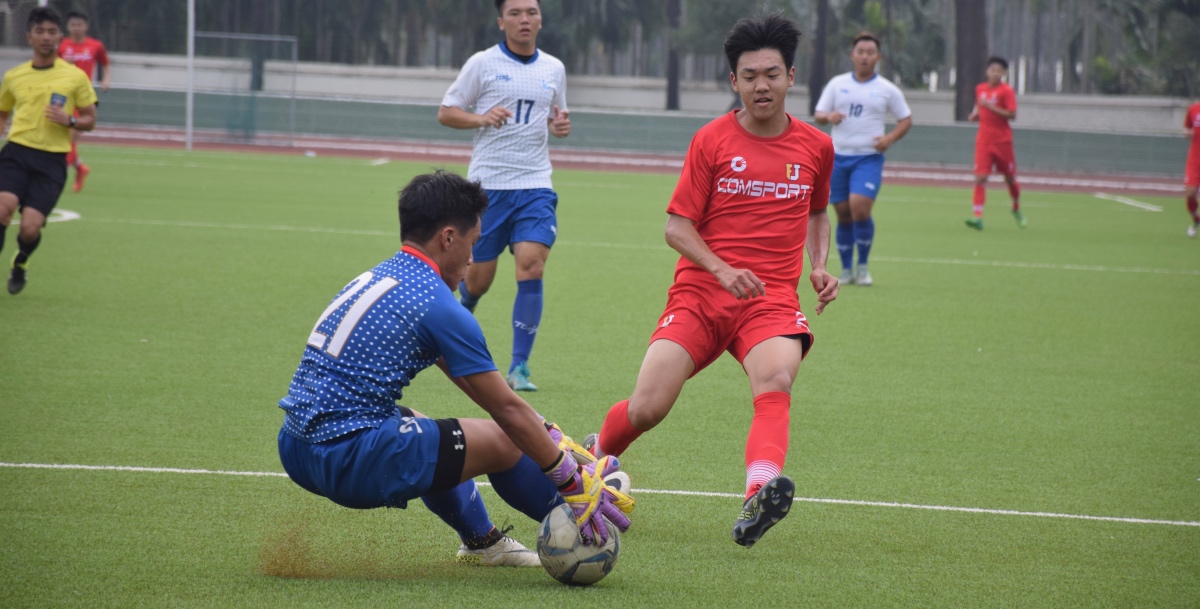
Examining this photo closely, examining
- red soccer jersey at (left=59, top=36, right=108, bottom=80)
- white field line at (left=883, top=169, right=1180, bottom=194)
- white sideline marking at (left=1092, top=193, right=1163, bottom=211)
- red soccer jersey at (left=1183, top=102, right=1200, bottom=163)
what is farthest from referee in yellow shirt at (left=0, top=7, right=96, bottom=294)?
white field line at (left=883, top=169, right=1180, bottom=194)

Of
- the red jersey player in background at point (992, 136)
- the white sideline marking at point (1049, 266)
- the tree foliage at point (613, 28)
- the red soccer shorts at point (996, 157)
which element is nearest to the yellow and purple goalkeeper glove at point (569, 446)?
the white sideline marking at point (1049, 266)

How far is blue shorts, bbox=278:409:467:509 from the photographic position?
153 inches

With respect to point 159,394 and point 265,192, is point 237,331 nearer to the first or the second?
point 159,394

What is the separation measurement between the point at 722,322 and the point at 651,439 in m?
1.74

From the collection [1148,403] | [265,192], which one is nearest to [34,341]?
[1148,403]

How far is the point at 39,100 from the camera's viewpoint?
31.7ft

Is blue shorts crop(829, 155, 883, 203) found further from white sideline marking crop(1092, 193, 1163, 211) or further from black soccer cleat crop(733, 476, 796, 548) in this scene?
white sideline marking crop(1092, 193, 1163, 211)

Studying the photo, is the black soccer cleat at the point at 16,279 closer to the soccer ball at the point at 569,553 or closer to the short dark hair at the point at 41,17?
the short dark hair at the point at 41,17

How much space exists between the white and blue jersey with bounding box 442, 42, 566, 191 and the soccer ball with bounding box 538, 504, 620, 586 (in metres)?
3.74

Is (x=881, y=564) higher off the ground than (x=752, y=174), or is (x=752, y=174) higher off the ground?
(x=752, y=174)

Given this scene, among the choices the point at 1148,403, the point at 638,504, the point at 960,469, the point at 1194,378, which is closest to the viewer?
the point at 638,504

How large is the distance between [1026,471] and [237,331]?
5.54m

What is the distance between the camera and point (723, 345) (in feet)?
16.1

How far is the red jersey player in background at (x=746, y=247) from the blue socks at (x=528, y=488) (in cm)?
58
